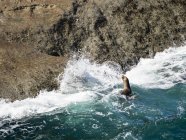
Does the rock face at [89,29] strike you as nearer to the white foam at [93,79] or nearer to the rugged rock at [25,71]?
the rugged rock at [25,71]

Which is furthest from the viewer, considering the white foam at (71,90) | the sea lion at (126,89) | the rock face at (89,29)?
the rock face at (89,29)

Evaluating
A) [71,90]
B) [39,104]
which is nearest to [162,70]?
[71,90]

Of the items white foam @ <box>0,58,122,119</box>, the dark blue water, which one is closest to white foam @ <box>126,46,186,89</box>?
the dark blue water

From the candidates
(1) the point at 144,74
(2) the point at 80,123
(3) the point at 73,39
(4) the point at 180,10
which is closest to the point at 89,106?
(2) the point at 80,123

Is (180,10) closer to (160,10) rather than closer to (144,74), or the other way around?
(160,10)

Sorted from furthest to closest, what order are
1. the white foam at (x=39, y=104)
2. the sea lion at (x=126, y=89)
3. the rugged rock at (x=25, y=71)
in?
the rugged rock at (x=25, y=71) < the sea lion at (x=126, y=89) < the white foam at (x=39, y=104)

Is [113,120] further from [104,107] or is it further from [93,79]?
[93,79]

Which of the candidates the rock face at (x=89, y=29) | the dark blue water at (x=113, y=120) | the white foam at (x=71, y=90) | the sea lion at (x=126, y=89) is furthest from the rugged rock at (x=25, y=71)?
the sea lion at (x=126, y=89)

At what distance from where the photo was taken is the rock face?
22219 millimetres

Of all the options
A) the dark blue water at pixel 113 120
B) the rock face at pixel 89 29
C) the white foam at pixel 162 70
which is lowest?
the dark blue water at pixel 113 120

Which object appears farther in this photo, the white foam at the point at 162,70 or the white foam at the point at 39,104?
the white foam at the point at 162,70

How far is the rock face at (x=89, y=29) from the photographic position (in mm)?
22219

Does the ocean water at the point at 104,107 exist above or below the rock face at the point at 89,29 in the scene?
below

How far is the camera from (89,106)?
18.7m
